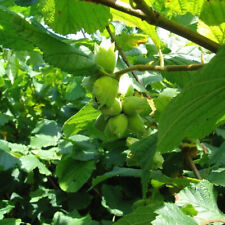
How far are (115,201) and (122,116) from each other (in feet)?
4.24

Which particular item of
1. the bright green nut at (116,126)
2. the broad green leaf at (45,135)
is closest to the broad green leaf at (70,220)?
the broad green leaf at (45,135)

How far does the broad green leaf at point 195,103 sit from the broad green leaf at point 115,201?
1365 millimetres

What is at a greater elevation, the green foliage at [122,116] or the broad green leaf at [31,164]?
the green foliage at [122,116]

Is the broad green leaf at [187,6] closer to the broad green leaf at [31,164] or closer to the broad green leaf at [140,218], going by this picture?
the broad green leaf at [140,218]

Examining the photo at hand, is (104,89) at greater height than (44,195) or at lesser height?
greater

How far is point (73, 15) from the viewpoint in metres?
0.90

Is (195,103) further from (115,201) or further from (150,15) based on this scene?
(115,201)

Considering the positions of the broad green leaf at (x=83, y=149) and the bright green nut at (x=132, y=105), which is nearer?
the bright green nut at (x=132, y=105)

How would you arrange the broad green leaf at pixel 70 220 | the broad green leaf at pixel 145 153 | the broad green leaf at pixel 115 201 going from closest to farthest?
the broad green leaf at pixel 145 153, the broad green leaf at pixel 70 220, the broad green leaf at pixel 115 201

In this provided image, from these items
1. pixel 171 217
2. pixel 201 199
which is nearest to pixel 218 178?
pixel 201 199

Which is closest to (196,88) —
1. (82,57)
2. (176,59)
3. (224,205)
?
(82,57)

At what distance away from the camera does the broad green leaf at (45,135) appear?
230cm

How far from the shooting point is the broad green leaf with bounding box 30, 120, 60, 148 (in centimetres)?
230

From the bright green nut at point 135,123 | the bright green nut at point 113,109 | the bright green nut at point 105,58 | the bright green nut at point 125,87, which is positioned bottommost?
the bright green nut at point 135,123
